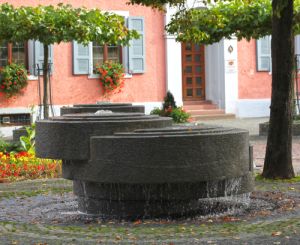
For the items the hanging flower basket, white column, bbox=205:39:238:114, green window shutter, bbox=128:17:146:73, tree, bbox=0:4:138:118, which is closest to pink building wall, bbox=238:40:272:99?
white column, bbox=205:39:238:114

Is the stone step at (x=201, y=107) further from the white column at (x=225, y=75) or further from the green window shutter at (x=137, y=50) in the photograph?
the green window shutter at (x=137, y=50)

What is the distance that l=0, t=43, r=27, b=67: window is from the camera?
2256 centimetres

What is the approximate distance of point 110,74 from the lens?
2370 cm

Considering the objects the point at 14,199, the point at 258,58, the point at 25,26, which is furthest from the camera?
the point at 258,58

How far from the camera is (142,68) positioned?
24.5 m

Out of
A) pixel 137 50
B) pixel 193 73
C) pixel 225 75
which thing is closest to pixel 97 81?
pixel 137 50

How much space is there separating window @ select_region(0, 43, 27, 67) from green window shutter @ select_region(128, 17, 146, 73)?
304 centimetres

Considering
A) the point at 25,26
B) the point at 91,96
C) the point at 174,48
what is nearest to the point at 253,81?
the point at 174,48

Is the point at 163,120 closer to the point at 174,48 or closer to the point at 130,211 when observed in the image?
the point at 130,211

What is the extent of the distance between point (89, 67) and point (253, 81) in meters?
5.50

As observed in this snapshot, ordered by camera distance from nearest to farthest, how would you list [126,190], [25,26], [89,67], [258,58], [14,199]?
1. [126,190]
2. [14,199]
3. [25,26]
4. [89,67]
5. [258,58]

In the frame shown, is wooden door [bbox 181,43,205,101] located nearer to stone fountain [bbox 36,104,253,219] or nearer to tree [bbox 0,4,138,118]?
tree [bbox 0,4,138,118]

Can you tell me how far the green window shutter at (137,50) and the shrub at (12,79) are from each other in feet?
10.9

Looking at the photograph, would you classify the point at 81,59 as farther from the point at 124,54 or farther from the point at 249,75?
the point at 249,75
